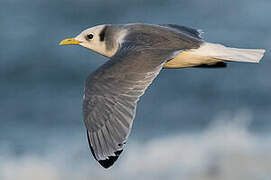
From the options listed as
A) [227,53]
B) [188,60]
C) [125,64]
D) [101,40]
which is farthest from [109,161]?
[101,40]

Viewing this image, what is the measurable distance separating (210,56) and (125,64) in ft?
2.30

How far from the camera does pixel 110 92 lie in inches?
155

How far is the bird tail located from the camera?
450 centimetres

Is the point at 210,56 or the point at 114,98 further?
the point at 210,56

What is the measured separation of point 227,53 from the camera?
456 centimetres

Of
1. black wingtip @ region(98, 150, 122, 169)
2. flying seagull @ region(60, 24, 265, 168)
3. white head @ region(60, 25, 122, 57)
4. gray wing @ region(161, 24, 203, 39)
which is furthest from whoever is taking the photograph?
gray wing @ region(161, 24, 203, 39)

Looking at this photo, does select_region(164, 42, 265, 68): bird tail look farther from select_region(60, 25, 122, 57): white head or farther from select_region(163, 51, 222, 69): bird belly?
select_region(60, 25, 122, 57): white head

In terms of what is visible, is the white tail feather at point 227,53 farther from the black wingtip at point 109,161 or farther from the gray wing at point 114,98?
the black wingtip at point 109,161

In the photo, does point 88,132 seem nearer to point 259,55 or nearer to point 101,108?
point 101,108

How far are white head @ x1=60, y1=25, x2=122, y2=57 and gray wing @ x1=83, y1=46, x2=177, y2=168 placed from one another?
60cm

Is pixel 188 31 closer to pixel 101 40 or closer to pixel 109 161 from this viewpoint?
pixel 101 40

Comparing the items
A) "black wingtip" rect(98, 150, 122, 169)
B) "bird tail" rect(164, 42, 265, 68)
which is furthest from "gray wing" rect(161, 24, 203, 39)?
"black wingtip" rect(98, 150, 122, 169)

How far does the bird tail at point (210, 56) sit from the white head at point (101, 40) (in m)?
0.45

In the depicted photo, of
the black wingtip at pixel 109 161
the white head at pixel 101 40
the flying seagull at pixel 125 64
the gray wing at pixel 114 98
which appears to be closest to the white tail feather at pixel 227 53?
the flying seagull at pixel 125 64
